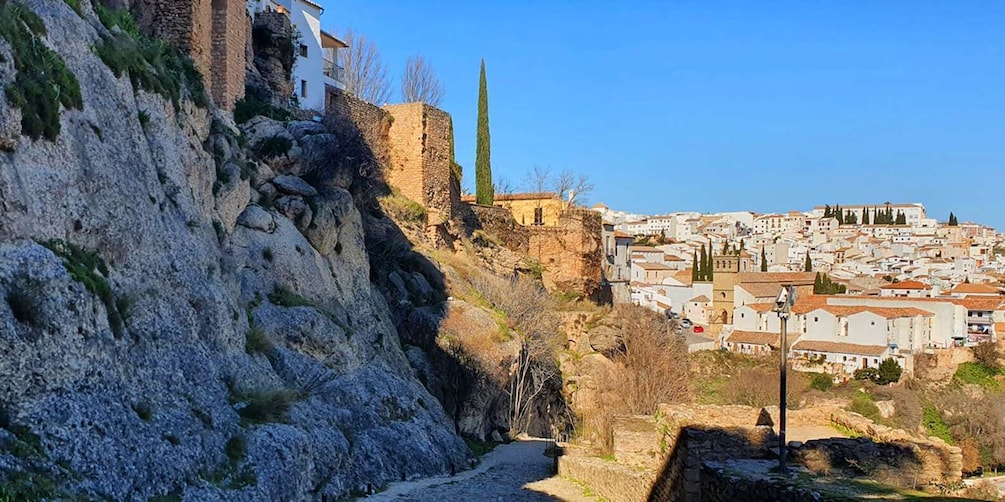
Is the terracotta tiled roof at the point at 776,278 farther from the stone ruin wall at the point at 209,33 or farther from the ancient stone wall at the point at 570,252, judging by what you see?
the stone ruin wall at the point at 209,33

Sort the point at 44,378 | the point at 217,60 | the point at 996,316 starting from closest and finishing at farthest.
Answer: the point at 44,378 → the point at 217,60 → the point at 996,316

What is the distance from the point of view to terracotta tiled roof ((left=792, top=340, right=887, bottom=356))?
64.0 meters

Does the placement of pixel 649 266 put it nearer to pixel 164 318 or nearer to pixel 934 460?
pixel 934 460

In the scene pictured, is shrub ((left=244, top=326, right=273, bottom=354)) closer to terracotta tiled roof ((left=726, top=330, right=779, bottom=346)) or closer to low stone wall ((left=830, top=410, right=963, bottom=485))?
low stone wall ((left=830, top=410, right=963, bottom=485))

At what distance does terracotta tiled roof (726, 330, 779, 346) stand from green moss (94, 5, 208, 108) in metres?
56.9

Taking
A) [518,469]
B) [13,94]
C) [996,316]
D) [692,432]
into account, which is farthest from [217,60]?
[996,316]

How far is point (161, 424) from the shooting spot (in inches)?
402

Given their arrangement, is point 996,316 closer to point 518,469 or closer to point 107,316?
point 518,469

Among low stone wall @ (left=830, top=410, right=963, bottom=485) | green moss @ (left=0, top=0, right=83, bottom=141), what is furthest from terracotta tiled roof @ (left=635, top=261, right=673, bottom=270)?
green moss @ (left=0, top=0, right=83, bottom=141)

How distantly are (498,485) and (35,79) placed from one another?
38.9ft

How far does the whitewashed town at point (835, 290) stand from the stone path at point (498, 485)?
28.7 feet

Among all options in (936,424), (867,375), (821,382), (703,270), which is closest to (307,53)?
(936,424)

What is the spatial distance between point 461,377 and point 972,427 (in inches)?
1248

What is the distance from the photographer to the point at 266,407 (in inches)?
510
